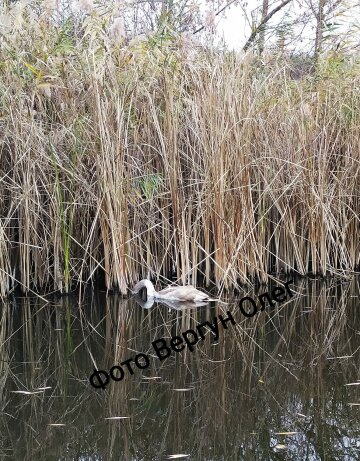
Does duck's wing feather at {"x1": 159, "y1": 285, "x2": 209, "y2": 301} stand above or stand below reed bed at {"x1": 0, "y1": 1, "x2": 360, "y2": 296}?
below

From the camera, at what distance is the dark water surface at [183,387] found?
1689 mm

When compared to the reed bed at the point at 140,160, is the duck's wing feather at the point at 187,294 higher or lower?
lower

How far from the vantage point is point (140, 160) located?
12.1 feet

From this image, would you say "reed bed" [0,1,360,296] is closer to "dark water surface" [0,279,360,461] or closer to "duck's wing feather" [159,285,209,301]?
"duck's wing feather" [159,285,209,301]

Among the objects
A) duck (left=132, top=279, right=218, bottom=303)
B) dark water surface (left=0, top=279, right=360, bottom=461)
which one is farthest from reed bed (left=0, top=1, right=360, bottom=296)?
dark water surface (left=0, top=279, right=360, bottom=461)

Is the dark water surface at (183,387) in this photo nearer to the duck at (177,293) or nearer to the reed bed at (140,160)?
the duck at (177,293)

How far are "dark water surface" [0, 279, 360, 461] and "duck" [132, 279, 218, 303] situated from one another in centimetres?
9

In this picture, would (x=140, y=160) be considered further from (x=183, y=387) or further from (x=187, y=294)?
(x=183, y=387)

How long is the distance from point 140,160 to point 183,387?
1816mm

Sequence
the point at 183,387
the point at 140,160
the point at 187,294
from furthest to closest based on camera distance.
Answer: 1. the point at 140,160
2. the point at 187,294
3. the point at 183,387

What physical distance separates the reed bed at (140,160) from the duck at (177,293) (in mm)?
131

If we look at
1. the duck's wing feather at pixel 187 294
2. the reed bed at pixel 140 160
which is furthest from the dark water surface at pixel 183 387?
the reed bed at pixel 140 160

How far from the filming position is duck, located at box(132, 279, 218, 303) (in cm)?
344

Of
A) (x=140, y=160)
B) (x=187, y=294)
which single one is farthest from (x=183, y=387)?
(x=140, y=160)
